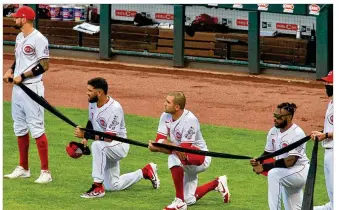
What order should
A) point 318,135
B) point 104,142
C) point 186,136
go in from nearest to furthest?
point 318,135 < point 186,136 < point 104,142

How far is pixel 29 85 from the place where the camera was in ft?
41.0

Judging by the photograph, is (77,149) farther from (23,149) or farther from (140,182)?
(140,182)

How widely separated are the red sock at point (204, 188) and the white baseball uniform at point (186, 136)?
0.08 m

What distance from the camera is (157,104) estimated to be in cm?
1759

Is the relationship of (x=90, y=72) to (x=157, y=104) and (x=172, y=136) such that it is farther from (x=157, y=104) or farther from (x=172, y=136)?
(x=172, y=136)

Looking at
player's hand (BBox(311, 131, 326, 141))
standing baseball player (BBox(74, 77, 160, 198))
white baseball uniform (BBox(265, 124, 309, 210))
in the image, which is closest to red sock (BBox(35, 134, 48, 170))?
standing baseball player (BBox(74, 77, 160, 198))

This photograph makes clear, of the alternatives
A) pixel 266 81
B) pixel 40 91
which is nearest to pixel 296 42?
pixel 266 81

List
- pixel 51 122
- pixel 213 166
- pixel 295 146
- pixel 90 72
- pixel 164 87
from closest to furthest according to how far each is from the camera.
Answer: pixel 295 146
pixel 213 166
pixel 51 122
pixel 164 87
pixel 90 72

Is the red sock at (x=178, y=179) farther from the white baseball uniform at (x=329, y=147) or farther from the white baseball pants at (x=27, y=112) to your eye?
the white baseball pants at (x=27, y=112)

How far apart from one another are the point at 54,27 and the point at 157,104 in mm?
4584

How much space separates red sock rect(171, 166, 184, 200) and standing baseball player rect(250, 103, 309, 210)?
93cm

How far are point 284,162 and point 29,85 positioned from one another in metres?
3.20

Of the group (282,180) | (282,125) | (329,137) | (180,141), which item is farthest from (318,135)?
(180,141)

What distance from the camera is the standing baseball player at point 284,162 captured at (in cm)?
1066
